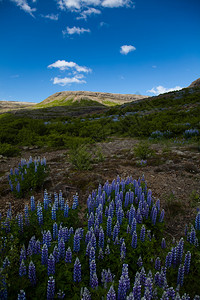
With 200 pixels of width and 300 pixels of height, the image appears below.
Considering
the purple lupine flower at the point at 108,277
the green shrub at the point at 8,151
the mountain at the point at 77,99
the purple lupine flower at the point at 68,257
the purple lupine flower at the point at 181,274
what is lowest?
the purple lupine flower at the point at 181,274

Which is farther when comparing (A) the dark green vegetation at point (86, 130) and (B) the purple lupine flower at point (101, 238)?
(A) the dark green vegetation at point (86, 130)

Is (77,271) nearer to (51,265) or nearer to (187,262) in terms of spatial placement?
(51,265)

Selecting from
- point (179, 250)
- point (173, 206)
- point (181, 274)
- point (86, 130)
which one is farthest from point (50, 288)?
point (86, 130)

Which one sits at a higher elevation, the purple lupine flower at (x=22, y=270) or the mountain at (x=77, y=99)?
the mountain at (x=77, y=99)

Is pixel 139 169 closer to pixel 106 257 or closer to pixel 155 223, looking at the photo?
pixel 155 223

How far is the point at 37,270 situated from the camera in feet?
7.20

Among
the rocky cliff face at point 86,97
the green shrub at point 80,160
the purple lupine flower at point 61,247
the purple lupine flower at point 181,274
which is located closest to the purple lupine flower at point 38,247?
the purple lupine flower at point 61,247

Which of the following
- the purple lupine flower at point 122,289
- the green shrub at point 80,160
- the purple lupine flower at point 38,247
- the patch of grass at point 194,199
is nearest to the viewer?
the purple lupine flower at point 122,289

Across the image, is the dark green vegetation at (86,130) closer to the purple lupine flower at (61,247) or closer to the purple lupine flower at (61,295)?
the purple lupine flower at (61,247)

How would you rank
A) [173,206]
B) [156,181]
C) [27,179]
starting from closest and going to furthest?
[173,206] < [27,179] < [156,181]

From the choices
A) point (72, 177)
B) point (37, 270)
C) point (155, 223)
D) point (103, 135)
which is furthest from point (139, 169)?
point (103, 135)

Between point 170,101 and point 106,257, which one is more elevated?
point 170,101

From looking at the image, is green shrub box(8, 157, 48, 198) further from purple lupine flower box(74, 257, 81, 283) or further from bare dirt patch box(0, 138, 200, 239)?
purple lupine flower box(74, 257, 81, 283)

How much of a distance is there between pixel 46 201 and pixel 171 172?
16.1ft
